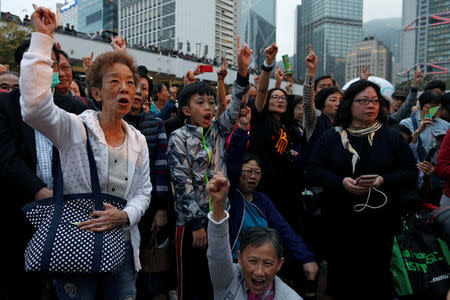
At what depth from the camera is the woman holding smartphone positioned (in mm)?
2773

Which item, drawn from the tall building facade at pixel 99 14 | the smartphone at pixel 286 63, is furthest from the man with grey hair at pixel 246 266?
the tall building facade at pixel 99 14

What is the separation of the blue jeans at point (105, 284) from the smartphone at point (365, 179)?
1.80m

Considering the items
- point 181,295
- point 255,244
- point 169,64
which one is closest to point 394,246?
point 255,244

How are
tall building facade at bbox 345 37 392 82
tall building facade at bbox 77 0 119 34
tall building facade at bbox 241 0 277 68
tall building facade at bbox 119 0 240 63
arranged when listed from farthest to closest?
tall building facade at bbox 241 0 277 68 → tall building facade at bbox 345 37 392 82 → tall building facade at bbox 77 0 119 34 → tall building facade at bbox 119 0 240 63

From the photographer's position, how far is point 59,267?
5.27 feet

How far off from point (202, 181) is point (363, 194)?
133 cm

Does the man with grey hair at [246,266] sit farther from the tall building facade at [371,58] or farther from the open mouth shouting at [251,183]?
the tall building facade at [371,58]

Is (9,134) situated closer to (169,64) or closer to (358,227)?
(358,227)

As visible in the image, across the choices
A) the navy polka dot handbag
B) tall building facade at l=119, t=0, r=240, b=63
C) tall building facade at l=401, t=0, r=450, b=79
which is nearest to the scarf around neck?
the navy polka dot handbag

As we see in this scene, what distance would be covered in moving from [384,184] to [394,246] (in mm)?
631

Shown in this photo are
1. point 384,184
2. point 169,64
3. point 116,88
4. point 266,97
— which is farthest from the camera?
point 169,64

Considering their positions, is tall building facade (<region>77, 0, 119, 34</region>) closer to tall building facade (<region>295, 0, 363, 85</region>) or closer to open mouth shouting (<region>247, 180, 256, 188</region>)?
tall building facade (<region>295, 0, 363, 85</region>)

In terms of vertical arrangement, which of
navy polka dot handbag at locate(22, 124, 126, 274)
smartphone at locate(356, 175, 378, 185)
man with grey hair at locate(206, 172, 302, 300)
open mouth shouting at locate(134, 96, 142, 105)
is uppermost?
open mouth shouting at locate(134, 96, 142, 105)

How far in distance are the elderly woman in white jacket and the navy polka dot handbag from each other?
0.05 meters
